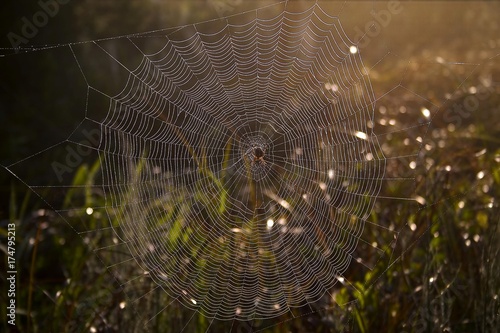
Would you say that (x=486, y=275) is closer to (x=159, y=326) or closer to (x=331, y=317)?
(x=331, y=317)

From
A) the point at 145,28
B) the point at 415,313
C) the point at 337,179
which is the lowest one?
the point at 415,313

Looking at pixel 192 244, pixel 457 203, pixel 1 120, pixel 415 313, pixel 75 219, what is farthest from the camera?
pixel 1 120

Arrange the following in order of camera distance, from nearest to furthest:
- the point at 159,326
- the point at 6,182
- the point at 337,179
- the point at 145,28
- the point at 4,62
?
the point at 159,326 → the point at 337,179 → the point at 6,182 → the point at 4,62 → the point at 145,28

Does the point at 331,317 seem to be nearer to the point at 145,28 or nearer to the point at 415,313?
the point at 415,313

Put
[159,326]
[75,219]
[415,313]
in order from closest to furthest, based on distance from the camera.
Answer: [415,313] → [159,326] → [75,219]

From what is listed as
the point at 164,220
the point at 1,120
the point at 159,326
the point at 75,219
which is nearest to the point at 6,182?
the point at 1,120

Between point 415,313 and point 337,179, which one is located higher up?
point 337,179

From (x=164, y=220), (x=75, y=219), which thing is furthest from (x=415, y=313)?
(x=75, y=219)

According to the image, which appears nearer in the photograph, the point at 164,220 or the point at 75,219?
the point at 164,220

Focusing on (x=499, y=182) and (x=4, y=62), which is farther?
(x=4, y=62)
